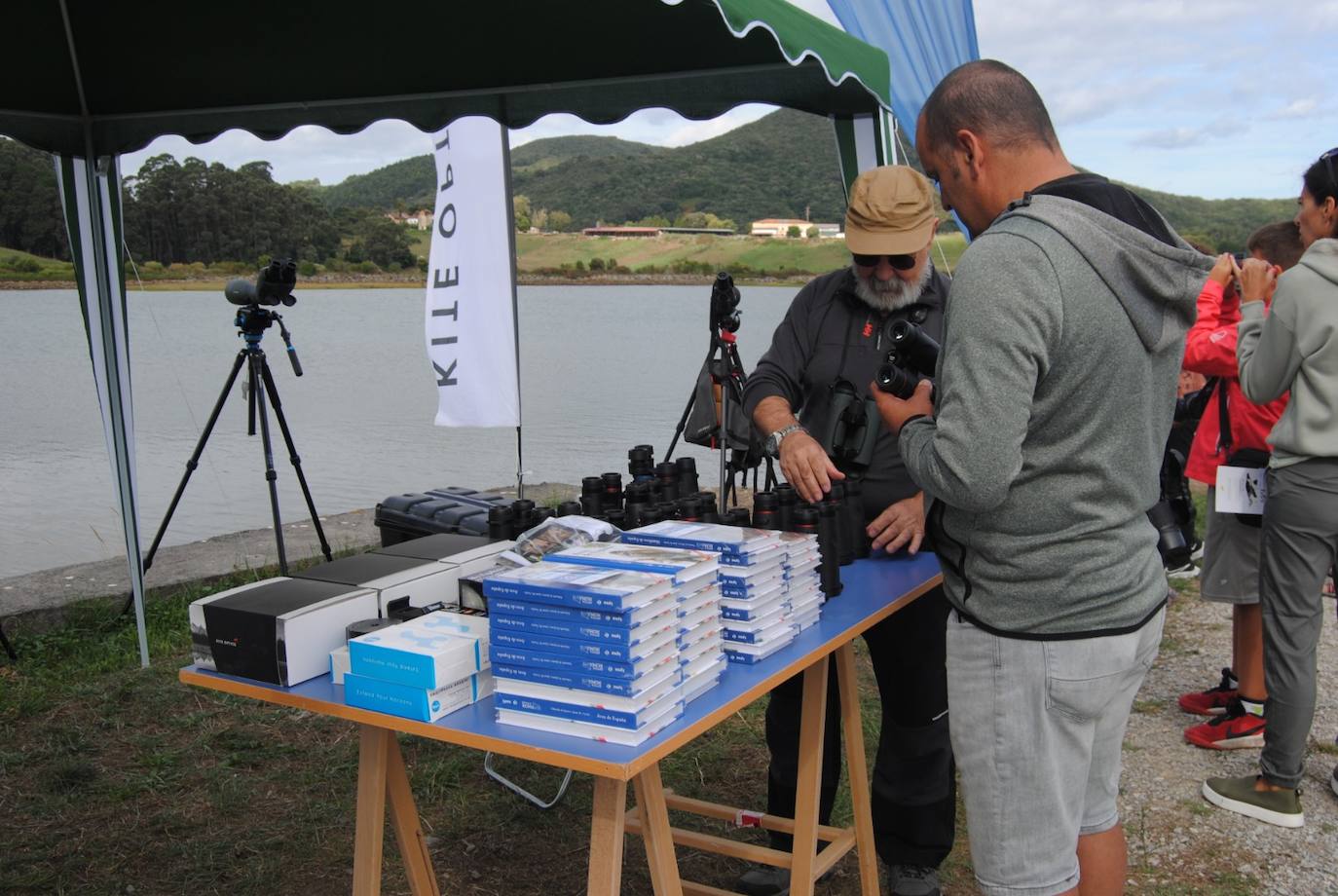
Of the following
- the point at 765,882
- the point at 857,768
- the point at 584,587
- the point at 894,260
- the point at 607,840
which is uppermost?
the point at 894,260

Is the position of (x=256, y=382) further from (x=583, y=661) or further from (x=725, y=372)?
(x=583, y=661)

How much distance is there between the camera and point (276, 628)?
1.65 metres

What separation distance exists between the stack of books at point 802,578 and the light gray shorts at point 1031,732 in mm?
295

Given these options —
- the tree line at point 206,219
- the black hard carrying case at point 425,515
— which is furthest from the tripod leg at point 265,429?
the black hard carrying case at point 425,515

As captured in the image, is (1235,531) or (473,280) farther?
(473,280)

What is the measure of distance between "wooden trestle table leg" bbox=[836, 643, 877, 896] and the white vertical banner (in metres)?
2.77

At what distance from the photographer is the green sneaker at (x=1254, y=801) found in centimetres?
294

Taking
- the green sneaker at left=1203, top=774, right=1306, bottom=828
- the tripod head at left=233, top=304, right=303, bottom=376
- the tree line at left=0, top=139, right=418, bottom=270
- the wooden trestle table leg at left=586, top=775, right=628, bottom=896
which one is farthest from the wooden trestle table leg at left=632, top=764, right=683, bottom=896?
the tripod head at left=233, top=304, right=303, bottom=376

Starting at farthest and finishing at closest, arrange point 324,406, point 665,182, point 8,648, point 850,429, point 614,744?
point 324,406, point 665,182, point 8,648, point 850,429, point 614,744

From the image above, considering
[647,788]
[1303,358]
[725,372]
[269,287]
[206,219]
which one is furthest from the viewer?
[206,219]

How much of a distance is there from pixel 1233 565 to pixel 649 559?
8.63 feet

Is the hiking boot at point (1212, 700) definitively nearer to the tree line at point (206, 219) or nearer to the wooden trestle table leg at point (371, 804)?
the wooden trestle table leg at point (371, 804)

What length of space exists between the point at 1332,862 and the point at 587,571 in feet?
7.80

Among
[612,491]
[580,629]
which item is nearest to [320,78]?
[612,491]
